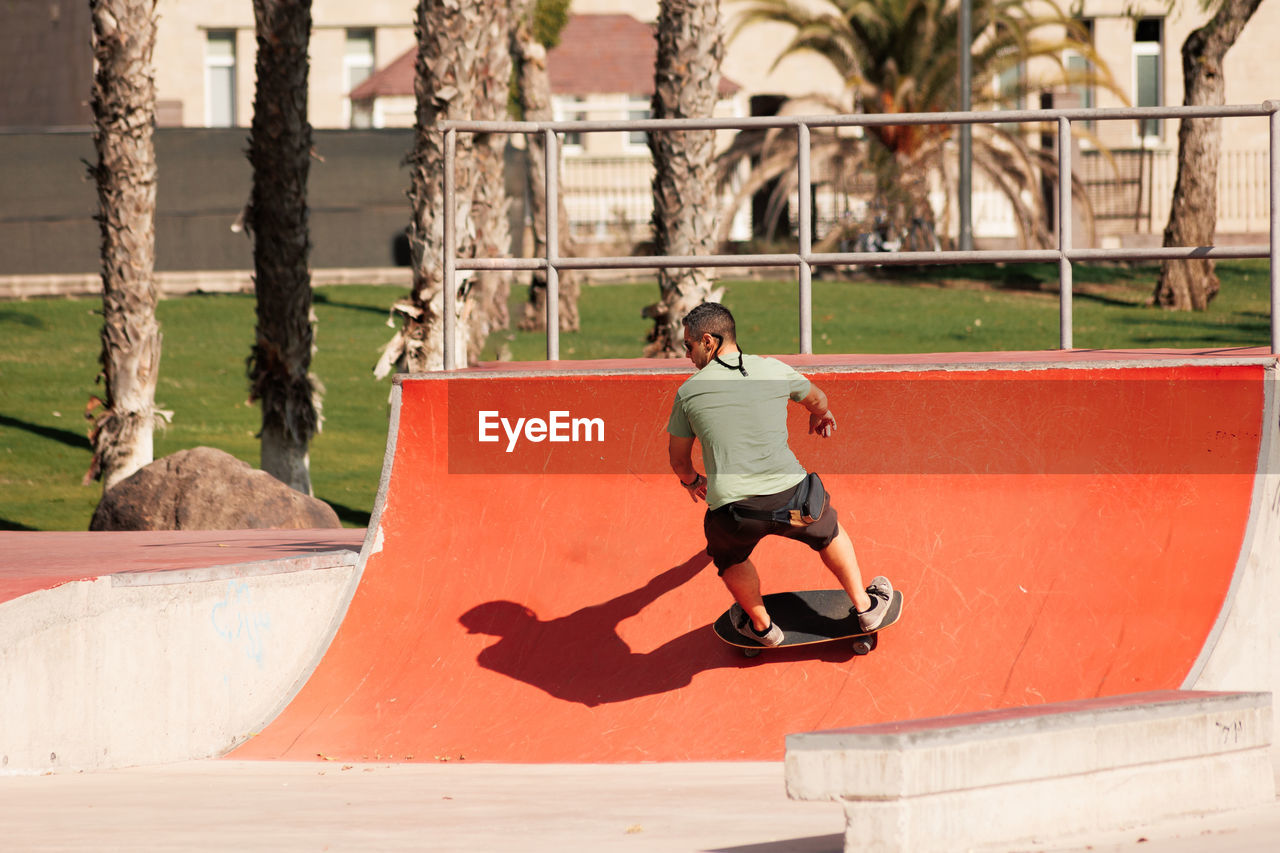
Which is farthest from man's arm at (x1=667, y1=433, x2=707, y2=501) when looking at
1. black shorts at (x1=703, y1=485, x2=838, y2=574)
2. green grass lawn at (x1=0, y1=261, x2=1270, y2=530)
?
green grass lawn at (x1=0, y1=261, x2=1270, y2=530)

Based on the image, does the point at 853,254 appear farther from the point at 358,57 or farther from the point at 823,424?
the point at 358,57

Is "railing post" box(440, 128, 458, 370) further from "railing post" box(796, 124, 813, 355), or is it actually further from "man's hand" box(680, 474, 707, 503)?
"man's hand" box(680, 474, 707, 503)

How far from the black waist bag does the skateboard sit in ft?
2.81

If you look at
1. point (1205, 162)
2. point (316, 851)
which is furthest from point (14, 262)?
point (316, 851)

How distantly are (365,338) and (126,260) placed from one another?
962 cm

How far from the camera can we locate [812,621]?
24.5ft

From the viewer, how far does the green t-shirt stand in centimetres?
673

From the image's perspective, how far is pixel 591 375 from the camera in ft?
28.4

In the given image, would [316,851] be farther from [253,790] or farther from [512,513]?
[512,513]

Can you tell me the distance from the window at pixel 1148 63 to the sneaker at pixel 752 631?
35.2 metres

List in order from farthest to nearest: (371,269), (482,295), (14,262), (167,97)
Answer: (167,97) → (371,269) → (14,262) → (482,295)

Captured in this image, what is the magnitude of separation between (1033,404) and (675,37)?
6808mm

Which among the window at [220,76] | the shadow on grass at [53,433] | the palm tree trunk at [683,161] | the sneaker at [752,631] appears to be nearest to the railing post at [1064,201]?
the sneaker at [752,631]

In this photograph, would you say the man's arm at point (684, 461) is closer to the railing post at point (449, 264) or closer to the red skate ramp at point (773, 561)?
the red skate ramp at point (773, 561)
